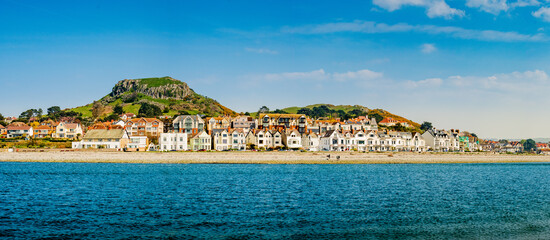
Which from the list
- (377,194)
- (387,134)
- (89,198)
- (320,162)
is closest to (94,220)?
(89,198)

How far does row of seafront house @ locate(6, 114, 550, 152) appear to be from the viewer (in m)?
101

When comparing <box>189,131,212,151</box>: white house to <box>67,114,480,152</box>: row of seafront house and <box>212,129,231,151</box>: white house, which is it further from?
<box>212,129,231,151</box>: white house

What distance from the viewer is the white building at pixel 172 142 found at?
101 meters

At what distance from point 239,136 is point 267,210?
79681mm

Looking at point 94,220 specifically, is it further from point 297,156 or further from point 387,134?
point 387,134

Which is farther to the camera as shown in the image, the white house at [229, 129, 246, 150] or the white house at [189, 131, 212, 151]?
the white house at [229, 129, 246, 150]

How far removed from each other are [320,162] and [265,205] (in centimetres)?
4717

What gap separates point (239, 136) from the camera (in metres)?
106

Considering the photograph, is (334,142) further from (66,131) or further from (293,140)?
(66,131)

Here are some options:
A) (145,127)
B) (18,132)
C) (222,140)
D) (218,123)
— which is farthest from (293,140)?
(18,132)

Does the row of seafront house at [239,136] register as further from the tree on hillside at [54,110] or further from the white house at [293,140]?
the tree on hillside at [54,110]

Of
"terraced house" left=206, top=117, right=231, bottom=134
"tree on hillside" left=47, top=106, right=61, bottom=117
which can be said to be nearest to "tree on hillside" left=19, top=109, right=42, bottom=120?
"tree on hillside" left=47, top=106, right=61, bottom=117

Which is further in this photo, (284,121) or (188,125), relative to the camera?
(284,121)

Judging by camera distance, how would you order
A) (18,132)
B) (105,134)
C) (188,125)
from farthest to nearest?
(18,132)
(188,125)
(105,134)
